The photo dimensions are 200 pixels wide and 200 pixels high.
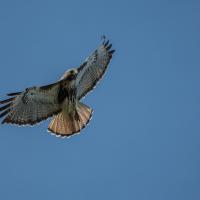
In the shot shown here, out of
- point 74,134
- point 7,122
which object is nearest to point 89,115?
point 74,134

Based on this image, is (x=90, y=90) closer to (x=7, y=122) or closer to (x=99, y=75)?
(x=99, y=75)

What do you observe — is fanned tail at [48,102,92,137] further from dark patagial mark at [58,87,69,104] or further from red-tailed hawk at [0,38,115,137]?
dark patagial mark at [58,87,69,104]

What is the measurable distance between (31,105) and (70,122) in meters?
0.87

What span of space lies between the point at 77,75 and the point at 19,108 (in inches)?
51.9

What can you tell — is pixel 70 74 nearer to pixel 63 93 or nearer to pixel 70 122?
pixel 63 93

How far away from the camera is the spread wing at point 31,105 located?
18.3 m

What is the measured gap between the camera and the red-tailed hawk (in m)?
18.4

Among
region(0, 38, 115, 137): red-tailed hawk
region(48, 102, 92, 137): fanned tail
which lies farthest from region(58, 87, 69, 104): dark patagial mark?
region(48, 102, 92, 137): fanned tail

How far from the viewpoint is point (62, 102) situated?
61.4 ft

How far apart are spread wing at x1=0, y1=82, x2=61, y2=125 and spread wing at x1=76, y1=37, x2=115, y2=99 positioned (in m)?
0.62

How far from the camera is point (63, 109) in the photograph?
18.8 metres

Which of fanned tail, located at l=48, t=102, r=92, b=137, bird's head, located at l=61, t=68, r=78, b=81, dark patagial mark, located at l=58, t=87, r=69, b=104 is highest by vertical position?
bird's head, located at l=61, t=68, r=78, b=81

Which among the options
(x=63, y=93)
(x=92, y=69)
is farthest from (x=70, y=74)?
(x=92, y=69)

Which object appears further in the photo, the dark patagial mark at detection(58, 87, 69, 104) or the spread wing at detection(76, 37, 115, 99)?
the spread wing at detection(76, 37, 115, 99)
